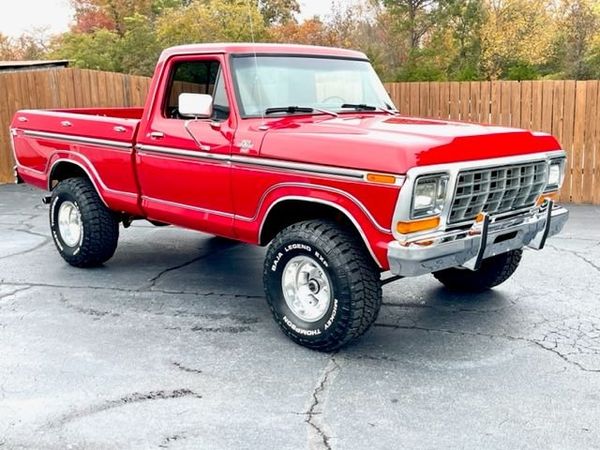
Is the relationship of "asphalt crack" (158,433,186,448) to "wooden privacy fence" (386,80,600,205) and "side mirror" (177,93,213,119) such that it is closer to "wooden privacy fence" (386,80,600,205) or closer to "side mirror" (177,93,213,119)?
"side mirror" (177,93,213,119)

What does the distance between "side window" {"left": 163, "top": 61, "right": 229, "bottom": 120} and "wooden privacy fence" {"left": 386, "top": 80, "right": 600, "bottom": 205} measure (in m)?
6.67

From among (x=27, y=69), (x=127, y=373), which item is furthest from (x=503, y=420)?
(x=27, y=69)

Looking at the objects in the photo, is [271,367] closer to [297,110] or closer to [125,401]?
[125,401]

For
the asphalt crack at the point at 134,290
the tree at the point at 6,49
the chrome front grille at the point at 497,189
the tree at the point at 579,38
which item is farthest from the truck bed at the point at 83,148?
the tree at the point at 6,49

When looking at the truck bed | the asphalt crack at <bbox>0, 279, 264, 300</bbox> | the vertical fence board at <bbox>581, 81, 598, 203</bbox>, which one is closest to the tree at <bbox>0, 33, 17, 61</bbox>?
the truck bed

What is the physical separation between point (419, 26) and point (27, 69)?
15.1 meters

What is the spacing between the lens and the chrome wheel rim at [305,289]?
4645 millimetres

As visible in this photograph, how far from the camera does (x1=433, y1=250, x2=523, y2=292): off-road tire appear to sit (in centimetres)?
573

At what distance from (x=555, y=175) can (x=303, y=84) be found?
2.06 metres

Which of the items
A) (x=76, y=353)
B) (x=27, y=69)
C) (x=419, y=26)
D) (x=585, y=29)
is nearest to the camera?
(x=76, y=353)

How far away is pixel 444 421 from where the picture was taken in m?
3.67

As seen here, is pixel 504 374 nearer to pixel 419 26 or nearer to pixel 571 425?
pixel 571 425

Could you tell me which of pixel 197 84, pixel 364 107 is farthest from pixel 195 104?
pixel 364 107

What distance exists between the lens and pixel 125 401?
3.92 metres
